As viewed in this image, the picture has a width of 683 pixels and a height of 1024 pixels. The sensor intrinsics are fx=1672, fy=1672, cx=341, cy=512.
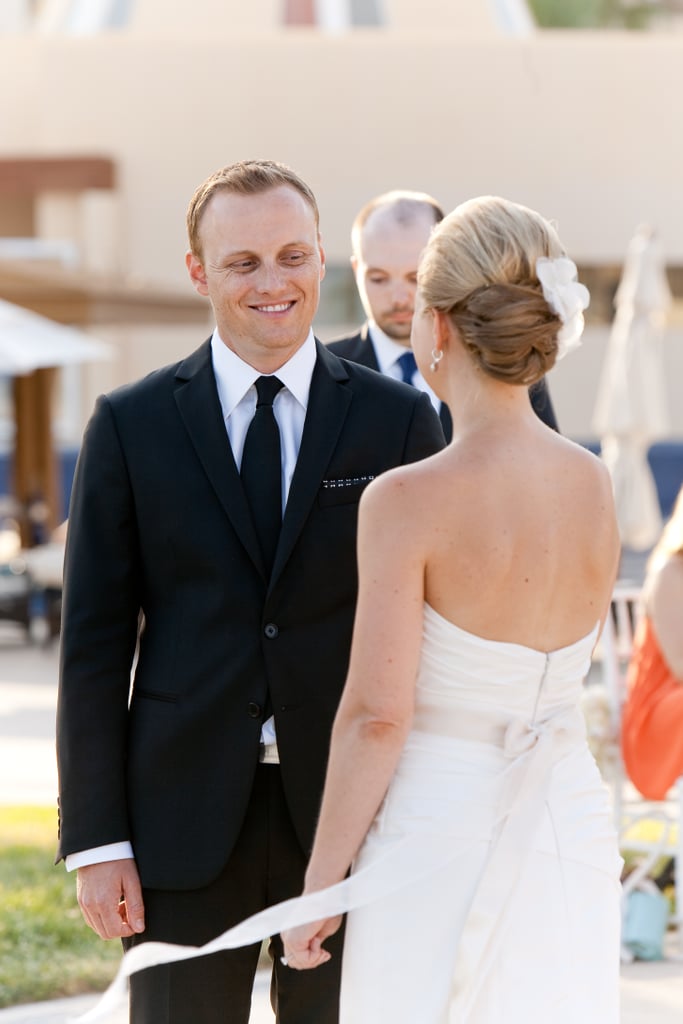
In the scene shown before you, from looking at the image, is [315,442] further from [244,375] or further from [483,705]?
[483,705]

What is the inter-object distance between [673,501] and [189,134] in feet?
23.0

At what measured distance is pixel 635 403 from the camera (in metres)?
13.0

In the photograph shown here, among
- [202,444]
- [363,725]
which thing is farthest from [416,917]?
[202,444]

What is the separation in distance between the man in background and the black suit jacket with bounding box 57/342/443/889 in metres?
1.48

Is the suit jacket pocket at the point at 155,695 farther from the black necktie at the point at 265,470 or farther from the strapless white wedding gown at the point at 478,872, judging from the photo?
the strapless white wedding gown at the point at 478,872

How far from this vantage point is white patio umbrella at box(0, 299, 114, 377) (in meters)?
12.9

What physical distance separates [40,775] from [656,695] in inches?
163

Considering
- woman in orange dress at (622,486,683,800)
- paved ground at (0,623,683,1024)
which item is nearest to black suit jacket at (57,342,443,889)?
paved ground at (0,623,683,1024)

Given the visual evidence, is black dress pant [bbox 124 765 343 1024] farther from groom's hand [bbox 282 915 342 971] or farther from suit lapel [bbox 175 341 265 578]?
suit lapel [bbox 175 341 265 578]

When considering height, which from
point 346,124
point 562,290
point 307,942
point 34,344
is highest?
point 346,124

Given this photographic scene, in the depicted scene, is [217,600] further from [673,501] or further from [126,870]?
[673,501]

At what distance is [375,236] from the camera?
169 inches

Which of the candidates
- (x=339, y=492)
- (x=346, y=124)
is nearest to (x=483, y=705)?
(x=339, y=492)

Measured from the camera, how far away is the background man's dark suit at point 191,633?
106 inches
